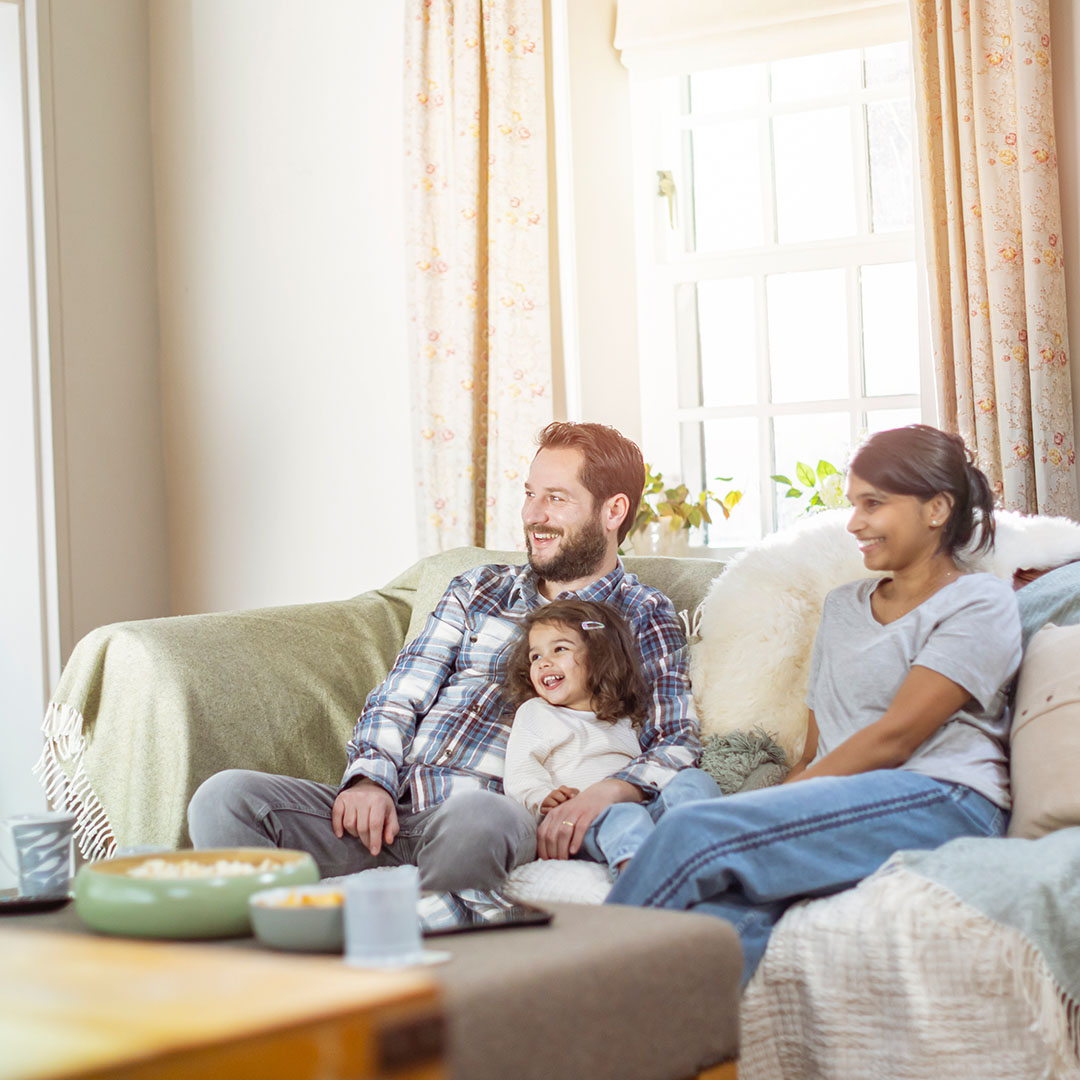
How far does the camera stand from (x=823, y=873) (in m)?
1.46

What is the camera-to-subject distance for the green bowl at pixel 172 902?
1033 millimetres

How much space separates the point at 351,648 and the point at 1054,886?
140cm

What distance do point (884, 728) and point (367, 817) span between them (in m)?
0.75

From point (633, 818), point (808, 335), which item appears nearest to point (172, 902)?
point (633, 818)

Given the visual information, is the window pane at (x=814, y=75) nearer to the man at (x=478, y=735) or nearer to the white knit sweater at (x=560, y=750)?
the man at (x=478, y=735)

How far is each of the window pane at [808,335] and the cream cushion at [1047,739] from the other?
159cm

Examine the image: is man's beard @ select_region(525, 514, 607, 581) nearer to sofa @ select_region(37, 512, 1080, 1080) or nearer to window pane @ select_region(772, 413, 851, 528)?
sofa @ select_region(37, 512, 1080, 1080)

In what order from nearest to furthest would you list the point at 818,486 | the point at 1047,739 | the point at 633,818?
1. the point at 1047,739
2. the point at 633,818
3. the point at 818,486

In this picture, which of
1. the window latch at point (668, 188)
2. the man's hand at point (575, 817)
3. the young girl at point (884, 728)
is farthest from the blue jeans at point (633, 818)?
the window latch at point (668, 188)

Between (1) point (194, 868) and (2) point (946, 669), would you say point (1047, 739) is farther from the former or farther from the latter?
(1) point (194, 868)

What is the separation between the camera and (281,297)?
3709 millimetres

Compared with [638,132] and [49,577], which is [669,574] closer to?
[638,132]

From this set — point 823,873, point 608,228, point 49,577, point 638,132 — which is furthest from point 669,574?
point 49,577

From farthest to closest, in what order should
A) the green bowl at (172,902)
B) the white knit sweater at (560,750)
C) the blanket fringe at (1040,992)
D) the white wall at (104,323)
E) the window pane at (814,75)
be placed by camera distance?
the white wall at (104,323), the window pane at (814,75), the white knit sweater at (560,750), the blanket fringe at (1040,992), the green bowl at (172,902)
